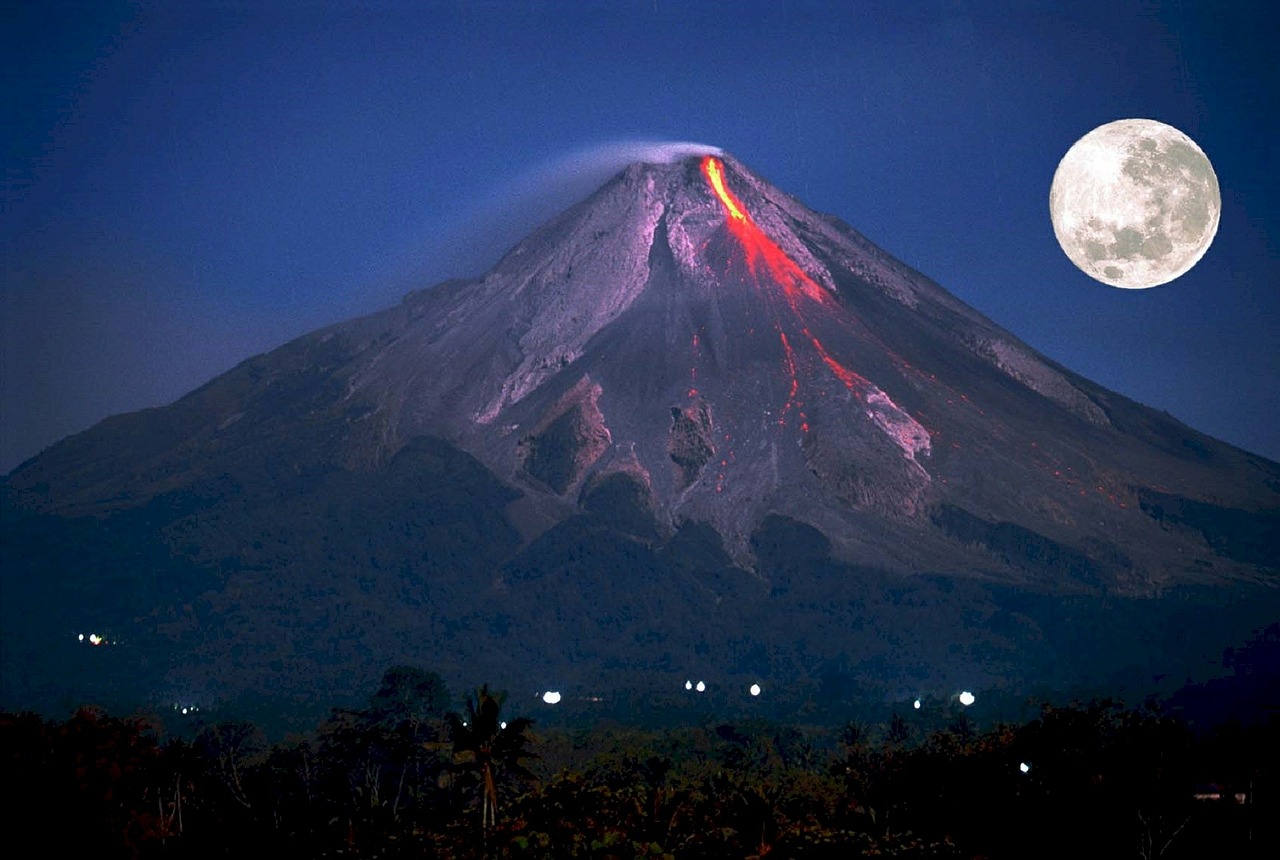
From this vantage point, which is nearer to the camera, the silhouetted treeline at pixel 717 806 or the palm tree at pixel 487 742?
the silhouetted treeline at pixel 717 806

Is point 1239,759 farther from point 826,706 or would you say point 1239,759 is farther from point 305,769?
point 826,706

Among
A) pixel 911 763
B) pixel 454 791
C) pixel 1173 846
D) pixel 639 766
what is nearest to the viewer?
pixel 1173 846

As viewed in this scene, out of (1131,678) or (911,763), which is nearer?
(911,763)

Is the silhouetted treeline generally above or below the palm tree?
below

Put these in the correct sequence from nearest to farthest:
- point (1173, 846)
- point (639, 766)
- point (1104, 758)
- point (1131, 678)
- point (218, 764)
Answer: point (1173, 846) < point (1104, 758) < point (639, 766) < point (218, 764) < point (1131, 678)

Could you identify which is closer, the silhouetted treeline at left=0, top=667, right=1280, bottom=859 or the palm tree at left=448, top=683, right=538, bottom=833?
the silhouetted treeline at left=0, top=667, right=1280, bottom=859

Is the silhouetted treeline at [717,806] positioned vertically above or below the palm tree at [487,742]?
below

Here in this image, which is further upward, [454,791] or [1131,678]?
[454,791]

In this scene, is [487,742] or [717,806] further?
[717,806]

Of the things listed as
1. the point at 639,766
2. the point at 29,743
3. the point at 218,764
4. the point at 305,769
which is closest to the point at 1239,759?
the point at 639,766

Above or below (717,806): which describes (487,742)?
above

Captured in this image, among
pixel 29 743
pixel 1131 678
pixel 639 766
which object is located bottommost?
pixel 1131 678
